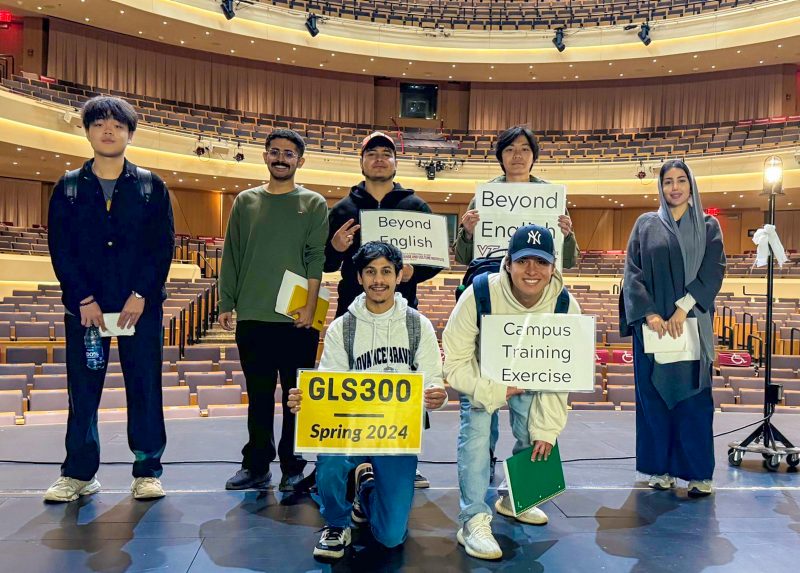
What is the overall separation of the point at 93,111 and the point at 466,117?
2068 cm

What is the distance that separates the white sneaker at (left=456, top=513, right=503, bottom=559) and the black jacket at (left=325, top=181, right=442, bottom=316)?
3.53ft

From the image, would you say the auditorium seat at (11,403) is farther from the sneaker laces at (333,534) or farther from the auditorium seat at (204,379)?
the sneaker laces at (333,534)

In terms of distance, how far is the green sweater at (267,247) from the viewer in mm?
2684

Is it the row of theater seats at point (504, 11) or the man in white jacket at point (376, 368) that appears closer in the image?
the man in white jacket at point (376, 368)

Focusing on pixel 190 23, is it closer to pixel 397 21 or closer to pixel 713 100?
pixel 397 21

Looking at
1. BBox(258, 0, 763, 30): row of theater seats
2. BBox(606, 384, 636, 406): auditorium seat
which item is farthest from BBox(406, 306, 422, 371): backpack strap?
BBox(258, 0, 763, 30): row of theater seats

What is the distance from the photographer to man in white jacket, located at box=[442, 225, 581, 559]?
7.02 feet

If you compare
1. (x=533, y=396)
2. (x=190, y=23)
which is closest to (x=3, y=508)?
(x=533, y=396)

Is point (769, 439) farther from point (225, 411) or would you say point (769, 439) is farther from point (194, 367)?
point (194, 367)

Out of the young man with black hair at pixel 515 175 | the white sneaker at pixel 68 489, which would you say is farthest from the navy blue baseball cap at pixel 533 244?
the white sneaker at pixel 68 489

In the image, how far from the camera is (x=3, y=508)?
244 centimetres

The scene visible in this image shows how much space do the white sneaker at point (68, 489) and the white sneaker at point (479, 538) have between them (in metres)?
1.70

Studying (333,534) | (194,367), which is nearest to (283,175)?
(333,534)

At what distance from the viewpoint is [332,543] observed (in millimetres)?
2041
